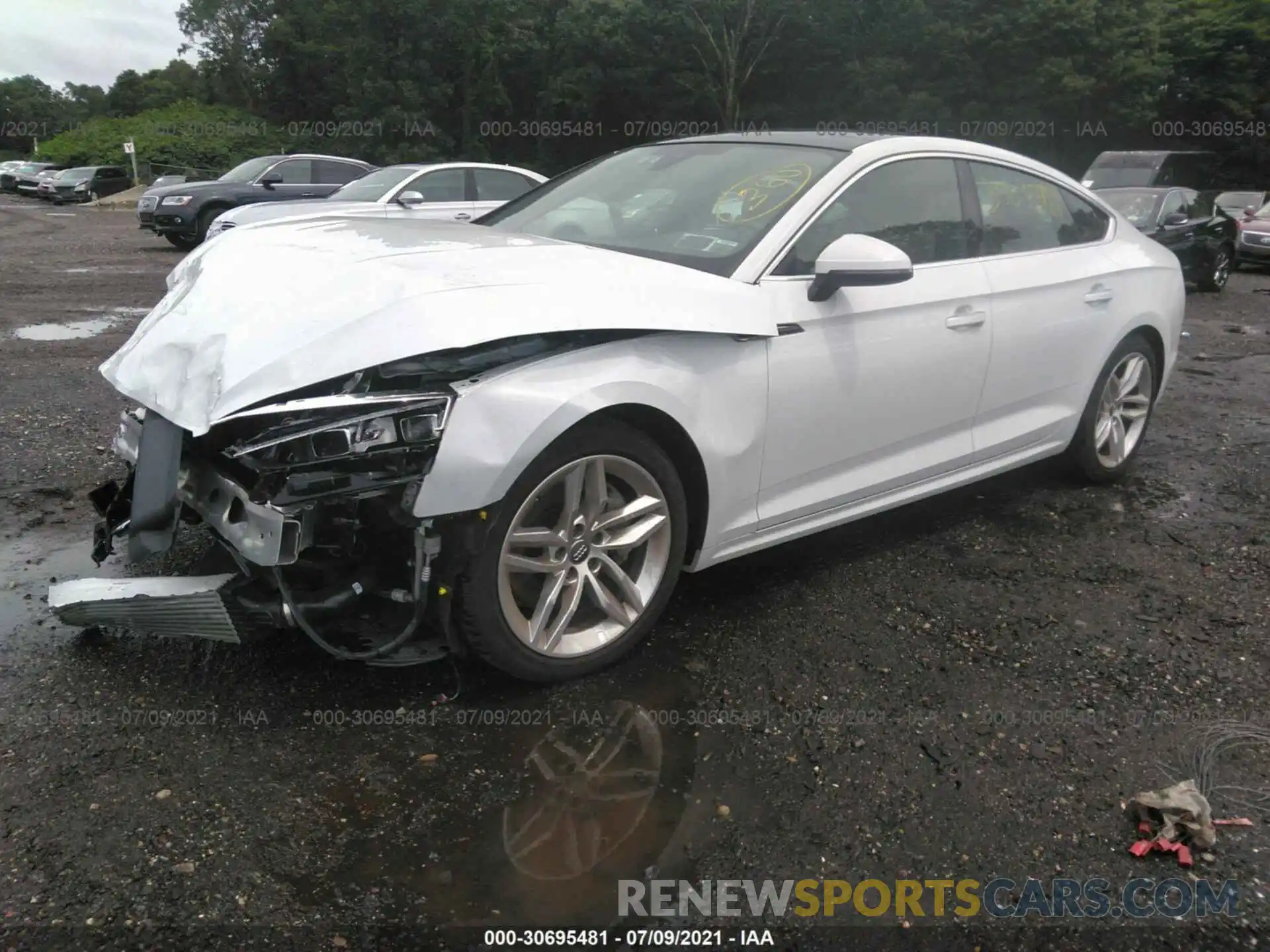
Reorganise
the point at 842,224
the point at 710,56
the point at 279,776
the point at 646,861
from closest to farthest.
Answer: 1. the point at 646,861
2. the point at 279,776
3. the point at 842,224
4. the point at 710,56

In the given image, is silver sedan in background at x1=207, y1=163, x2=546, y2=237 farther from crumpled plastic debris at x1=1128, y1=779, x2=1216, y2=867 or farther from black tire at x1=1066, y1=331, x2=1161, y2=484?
crumpled plastic debris at x1=1128, y1=779, x2=1216, y2=867

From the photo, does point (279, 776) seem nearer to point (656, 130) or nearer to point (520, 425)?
point (520, 425)

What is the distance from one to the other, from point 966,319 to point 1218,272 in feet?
40.1

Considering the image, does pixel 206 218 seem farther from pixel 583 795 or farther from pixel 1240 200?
pixel 1240 200

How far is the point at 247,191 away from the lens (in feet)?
49.5

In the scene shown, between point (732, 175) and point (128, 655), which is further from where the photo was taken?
point (732, 175)

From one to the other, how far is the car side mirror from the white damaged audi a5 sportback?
0.04 ft

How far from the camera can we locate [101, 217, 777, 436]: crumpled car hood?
248 cm

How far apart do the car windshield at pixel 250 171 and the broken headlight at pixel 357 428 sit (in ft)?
47.6

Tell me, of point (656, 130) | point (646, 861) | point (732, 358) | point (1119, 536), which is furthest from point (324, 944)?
point (656, 130)

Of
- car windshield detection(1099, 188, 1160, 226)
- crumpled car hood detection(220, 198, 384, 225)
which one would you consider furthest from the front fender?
car windshield detection(1099, 188, 1160, 226)

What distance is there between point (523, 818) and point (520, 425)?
3.25 ft

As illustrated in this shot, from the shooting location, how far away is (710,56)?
32.2m

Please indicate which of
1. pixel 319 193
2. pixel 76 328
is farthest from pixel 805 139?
pixel 319 193
